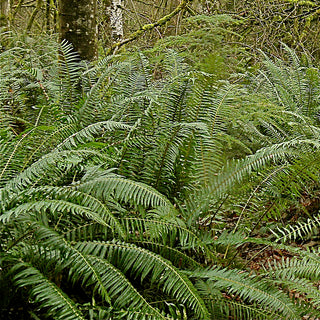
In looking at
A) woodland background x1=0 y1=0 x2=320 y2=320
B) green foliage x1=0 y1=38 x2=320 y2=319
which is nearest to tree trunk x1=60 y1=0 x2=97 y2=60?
woodland background x1=0 y1=0 x2=320 y2=320

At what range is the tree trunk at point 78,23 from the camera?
157 inches

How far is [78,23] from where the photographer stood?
4020 mm

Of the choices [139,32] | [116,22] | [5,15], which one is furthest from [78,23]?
[5,15]

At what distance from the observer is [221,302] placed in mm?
2330

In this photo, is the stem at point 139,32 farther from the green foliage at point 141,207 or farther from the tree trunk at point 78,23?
the green foliage at point 141,207

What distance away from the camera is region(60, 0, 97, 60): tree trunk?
157 inches

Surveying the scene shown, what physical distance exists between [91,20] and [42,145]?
197 cm

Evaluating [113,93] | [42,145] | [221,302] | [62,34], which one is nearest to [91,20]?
[62,34]

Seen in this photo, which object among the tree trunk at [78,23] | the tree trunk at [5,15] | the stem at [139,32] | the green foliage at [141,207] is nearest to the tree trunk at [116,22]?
the stem at [139,32]

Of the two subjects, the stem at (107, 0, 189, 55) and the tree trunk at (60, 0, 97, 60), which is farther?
the stem at (107, 0, 189, 55)

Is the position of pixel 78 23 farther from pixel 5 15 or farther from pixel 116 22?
pixel 5 15

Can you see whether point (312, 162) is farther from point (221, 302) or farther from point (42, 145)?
point (42, 145)

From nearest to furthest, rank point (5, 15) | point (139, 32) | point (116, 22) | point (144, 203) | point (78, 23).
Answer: point (144, 203) < point (78, 23) < point (139, 32) < point (116, 22) < point (5, 15)

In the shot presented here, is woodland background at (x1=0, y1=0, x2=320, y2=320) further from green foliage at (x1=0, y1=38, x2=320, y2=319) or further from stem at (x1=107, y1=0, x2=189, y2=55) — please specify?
stem at (x1=107, y1=0, x2=189, y2=55)
